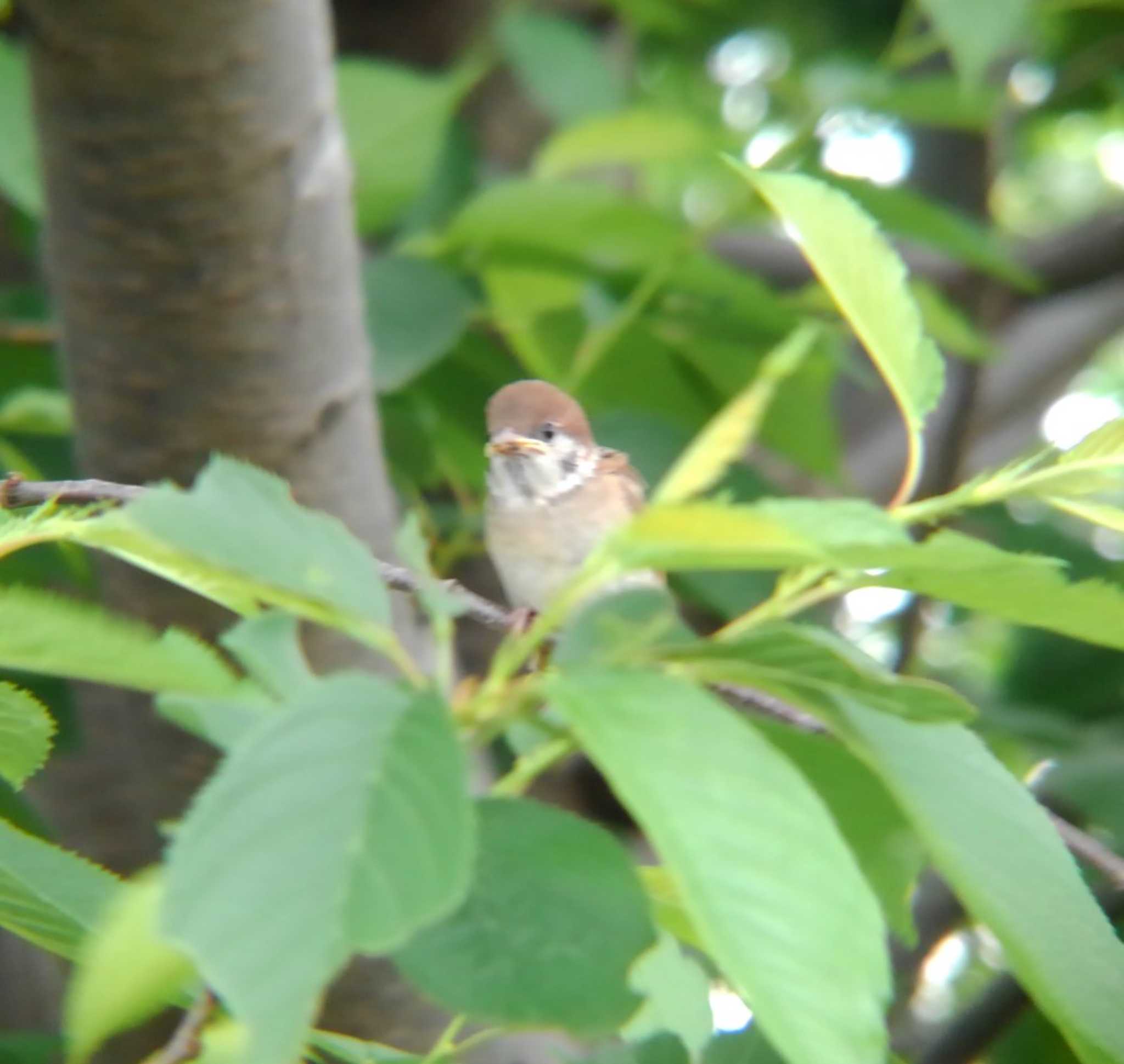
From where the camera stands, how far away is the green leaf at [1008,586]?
0.65 m

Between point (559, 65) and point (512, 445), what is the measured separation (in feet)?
2.34

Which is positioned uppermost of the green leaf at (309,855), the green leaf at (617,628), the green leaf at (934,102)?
the green leaf at (934,102)

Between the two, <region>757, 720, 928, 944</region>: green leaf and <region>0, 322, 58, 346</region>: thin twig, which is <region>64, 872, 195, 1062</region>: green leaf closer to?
<region>757, 720, 928, 944</region>: green leaf

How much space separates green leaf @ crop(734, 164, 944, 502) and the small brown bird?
99 centimetres

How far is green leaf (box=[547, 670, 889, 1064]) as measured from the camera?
53 centimetres

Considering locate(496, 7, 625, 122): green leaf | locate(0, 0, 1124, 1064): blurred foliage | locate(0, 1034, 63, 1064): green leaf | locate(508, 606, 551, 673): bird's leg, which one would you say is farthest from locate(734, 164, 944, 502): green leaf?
locate(496, 7, 625, 122): green leaf

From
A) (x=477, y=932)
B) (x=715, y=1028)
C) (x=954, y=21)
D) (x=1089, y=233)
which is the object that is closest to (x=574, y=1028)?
(x=477, y=932)

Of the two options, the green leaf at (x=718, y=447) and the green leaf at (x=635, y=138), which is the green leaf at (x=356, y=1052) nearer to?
the green leaf at (x=718, y=447)

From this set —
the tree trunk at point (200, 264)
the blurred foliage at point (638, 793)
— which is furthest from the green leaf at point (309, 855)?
the tree trunk at point (200, 264)

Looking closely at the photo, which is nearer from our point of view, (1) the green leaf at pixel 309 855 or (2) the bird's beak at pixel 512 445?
(1) the green leaf at pixel 309 855

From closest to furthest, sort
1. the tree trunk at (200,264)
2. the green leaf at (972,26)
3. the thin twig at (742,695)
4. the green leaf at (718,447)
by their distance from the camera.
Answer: the green leaf at (718,447) → the thin twig at (742,695) → the tree trunk at (200,264) → the green leaf at (972,26)

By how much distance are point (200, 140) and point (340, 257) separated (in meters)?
0.18

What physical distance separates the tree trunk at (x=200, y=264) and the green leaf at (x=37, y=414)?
0.31 feet

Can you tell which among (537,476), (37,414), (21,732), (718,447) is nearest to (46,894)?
(21,732)
